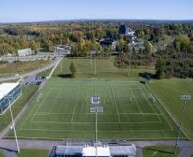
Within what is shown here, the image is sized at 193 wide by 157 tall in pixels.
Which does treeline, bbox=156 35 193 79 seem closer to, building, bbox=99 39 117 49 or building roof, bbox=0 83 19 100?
building, bbox=99 39 117 49

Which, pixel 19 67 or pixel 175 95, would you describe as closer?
pixel 175 95

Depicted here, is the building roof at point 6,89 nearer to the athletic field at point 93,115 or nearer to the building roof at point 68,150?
the athletic field at point 93,115

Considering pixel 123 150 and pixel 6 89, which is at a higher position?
pixel 6 89

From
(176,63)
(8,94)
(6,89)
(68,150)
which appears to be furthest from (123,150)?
(176,63)

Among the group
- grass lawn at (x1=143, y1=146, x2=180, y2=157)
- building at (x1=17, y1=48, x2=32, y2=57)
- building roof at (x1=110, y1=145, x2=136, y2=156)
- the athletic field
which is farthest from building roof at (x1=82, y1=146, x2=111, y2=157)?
building at (x1=17, y1=48, x2=32, y2=57)

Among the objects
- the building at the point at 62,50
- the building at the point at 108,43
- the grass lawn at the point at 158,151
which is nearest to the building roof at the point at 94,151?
the grass lawn at the point at 158,151

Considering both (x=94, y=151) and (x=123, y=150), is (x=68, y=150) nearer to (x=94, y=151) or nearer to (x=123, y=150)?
(x=94, y=151)
